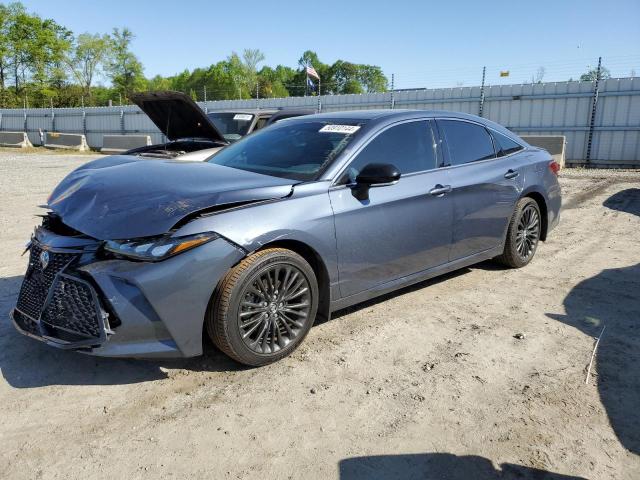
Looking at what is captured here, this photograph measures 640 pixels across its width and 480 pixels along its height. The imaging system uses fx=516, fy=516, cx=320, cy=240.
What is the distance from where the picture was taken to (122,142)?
816 inches

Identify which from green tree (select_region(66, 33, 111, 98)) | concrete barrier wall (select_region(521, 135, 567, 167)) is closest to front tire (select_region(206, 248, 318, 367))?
concrete barrier wall (select_region(521, 135, 567, 167))

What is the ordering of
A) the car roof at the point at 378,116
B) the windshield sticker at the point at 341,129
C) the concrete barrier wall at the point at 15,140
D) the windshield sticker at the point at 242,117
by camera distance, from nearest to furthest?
the windshield sticker at the point at 341,129 < the car roof at the point at 378,116 < the windshield sticker at the point at 242,117 < the concrete barrier wall at the point at 15,140

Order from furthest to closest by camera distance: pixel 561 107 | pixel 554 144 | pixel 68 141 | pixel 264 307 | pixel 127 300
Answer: pixel 68 141
pixel 561 107
pixel 554 144
pixel 264 307
pixel 127 300

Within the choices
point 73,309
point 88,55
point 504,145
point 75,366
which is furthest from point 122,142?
point 88,55

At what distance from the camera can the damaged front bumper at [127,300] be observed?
2756 millimetres

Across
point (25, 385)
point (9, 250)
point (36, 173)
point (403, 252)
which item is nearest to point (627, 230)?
point (403, 252)

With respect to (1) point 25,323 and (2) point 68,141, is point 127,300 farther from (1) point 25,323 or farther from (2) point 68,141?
(2) point 68,141

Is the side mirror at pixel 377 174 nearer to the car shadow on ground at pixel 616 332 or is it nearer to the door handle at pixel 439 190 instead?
Answer: the door handle at pixel 439 190

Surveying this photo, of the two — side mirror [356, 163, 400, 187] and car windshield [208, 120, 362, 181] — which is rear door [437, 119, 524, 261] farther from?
car windshield [208, 120, 362, 181]

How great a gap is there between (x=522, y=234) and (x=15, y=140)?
30.0 metres

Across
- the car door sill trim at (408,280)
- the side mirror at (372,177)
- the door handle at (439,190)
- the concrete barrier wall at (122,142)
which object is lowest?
the car door sill trim at (408,280)

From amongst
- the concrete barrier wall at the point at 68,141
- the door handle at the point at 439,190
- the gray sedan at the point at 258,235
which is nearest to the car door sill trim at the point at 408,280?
the gray sedan at the point at 258,235

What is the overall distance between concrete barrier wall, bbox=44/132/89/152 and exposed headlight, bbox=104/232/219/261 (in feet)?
83.9

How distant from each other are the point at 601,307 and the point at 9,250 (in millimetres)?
6102
